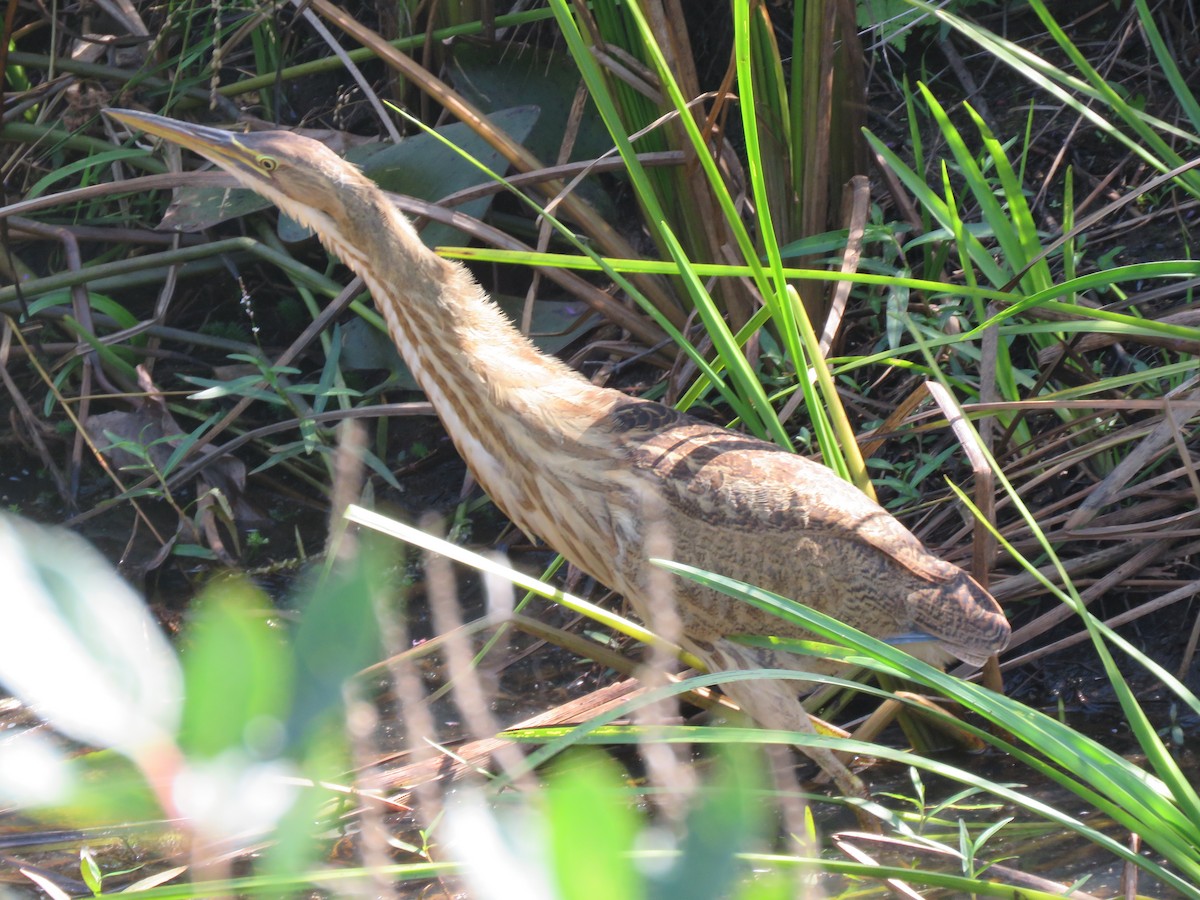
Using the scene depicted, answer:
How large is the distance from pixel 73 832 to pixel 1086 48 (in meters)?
2.57

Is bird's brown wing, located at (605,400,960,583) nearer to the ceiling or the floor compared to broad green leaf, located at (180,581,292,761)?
nearer to the floor

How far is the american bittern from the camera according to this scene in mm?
1735

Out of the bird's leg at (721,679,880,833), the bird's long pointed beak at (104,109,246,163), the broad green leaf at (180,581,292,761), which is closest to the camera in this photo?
the broad green leaf at (180,581,292,761)

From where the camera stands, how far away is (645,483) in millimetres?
1771

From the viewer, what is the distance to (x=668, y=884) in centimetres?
25

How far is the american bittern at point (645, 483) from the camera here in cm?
174

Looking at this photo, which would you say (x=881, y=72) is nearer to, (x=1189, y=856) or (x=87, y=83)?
(x=87, y=83)

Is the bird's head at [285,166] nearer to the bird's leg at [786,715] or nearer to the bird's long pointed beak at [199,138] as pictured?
the bird's long pointed beak at [199,138]

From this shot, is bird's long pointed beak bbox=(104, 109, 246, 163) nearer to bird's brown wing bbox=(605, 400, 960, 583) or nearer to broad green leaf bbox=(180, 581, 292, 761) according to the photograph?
bird's brown wing bbox=(605, 400, 960, 583)

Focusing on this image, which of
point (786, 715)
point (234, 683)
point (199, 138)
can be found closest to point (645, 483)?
point (786, 715)

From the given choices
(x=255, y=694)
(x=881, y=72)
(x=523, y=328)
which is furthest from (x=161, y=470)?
(x=255, y=694)

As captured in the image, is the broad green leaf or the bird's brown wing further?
the bird's brown wing

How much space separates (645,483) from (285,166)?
69 centimetres

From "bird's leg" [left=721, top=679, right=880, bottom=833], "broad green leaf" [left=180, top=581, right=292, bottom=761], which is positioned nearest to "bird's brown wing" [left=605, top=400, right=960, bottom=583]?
"bird's leg" [left=721, top=679, right=880, bottom=833]
